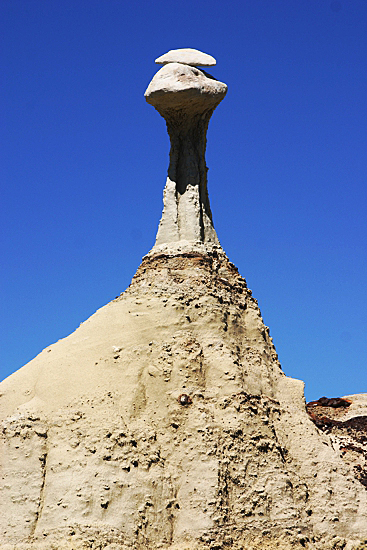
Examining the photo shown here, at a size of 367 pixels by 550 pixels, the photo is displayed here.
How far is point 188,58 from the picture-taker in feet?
82.1

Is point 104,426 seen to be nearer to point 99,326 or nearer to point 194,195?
point 99,326

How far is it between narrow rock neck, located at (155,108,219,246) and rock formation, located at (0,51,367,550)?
87mm

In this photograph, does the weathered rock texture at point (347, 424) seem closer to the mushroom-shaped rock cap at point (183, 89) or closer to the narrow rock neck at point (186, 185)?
the narrow rock neck at point (186, 185)

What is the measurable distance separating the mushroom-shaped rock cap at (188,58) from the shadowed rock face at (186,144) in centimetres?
30

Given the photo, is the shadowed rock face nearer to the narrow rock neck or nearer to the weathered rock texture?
the narrow rock neck

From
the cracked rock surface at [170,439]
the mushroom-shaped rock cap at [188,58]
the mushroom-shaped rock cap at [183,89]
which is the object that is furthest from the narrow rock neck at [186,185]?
the mushroom-shaped rock cap at [188,58]

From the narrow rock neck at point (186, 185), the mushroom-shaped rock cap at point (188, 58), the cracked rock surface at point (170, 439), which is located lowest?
the cracked rock surface at point (170, 439)

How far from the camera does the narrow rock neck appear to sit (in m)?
24.4

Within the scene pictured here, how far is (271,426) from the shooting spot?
71.1 feet

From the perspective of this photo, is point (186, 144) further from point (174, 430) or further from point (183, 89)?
point (174, 430)

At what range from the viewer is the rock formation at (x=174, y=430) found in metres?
19.6

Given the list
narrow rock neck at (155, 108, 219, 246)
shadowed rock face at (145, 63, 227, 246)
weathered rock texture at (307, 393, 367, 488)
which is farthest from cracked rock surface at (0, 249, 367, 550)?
shadowed rock face at (145, 63, 227, 246)

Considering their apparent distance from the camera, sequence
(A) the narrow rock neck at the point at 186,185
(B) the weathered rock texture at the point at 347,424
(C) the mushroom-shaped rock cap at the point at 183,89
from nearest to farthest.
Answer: (B) the weathered rock texture at the point at 347,424, (C) the mushroom-shaped rock cap at the point at 183,89, (A) the narrow rock neck at the point at 186,185

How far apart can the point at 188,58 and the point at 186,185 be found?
3.71 meters
